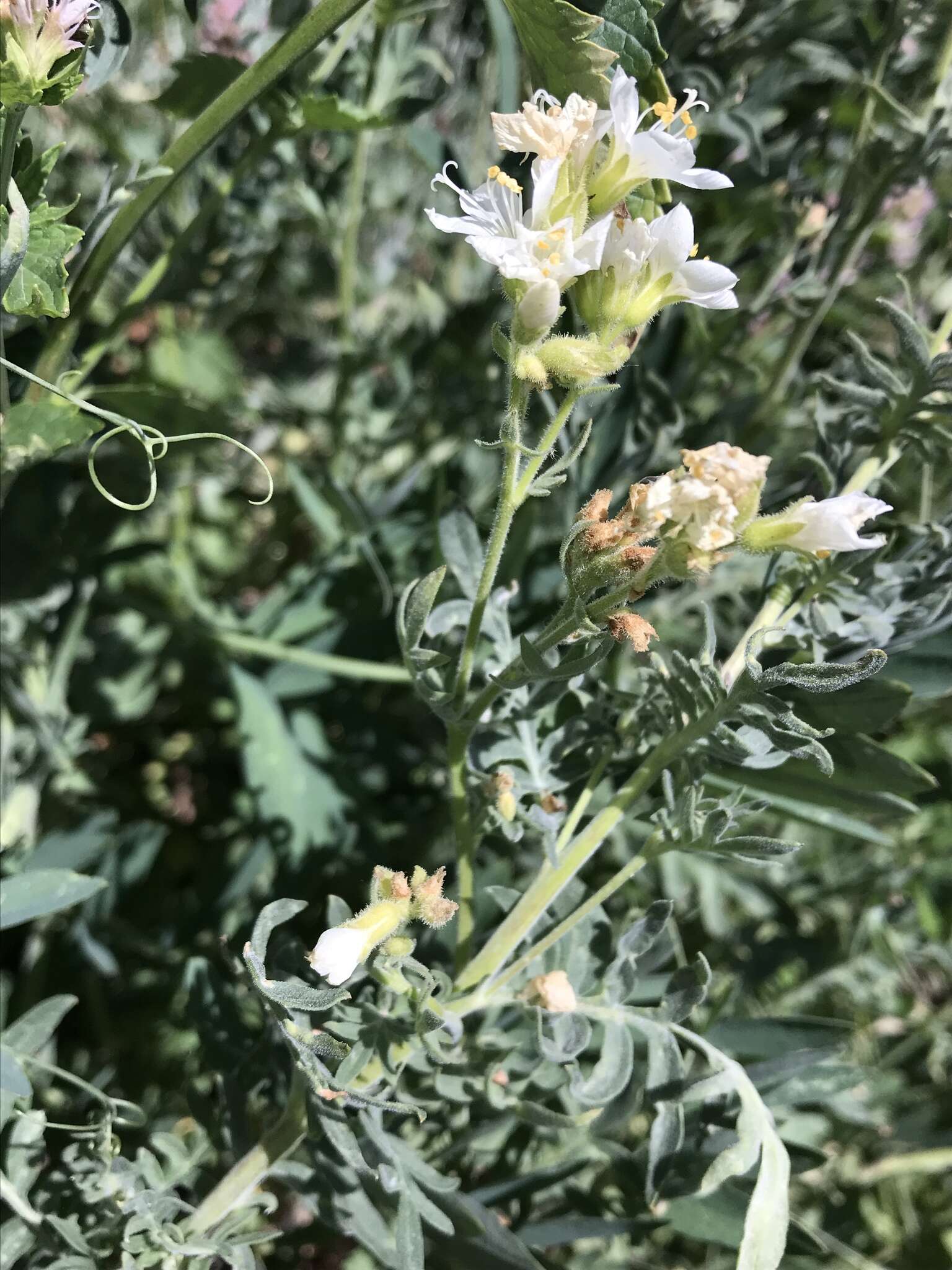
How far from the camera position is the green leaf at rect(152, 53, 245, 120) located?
0.78m

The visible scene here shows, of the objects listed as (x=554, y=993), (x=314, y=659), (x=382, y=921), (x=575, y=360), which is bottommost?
(x=314, y=659)

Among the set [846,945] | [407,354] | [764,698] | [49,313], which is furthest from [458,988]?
[407,354]

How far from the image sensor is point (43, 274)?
601 millimetres

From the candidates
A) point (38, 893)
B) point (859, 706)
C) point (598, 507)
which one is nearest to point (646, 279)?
point (598, 507)

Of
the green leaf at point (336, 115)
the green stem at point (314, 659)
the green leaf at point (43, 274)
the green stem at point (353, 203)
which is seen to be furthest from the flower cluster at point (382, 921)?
the green stem at point (353, 203)

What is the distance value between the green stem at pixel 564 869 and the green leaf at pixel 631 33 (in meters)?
0.40

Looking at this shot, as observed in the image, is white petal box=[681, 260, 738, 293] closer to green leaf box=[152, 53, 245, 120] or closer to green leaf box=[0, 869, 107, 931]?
green leaf box=[152, 53, 245, 120]

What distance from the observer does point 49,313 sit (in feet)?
1.96

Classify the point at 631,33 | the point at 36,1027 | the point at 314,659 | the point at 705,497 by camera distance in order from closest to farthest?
the point at 705,497, the point at 631,33, the point at 36,1027, the point at 314,659

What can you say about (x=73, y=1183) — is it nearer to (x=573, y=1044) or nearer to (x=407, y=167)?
(x=573, y=1044)

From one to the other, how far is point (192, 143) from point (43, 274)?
0.15 m

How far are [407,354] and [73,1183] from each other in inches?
39.0

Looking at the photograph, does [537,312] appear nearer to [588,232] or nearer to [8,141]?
[588,232]

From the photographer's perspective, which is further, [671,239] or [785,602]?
[785,602]
